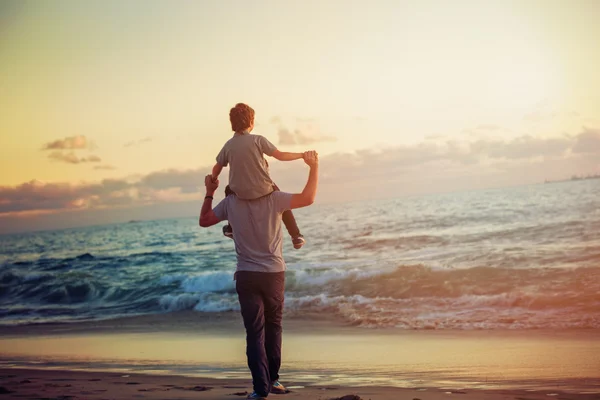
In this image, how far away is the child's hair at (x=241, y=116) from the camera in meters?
4.31

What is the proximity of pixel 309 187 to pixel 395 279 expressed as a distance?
32.1 feet

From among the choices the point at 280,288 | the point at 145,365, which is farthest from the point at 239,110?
the point at 145,365

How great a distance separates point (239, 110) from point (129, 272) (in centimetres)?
1834

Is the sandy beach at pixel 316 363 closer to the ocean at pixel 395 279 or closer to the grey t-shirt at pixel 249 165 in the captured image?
the ocean at pixel 395 279

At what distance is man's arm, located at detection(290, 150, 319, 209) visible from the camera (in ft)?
13.8

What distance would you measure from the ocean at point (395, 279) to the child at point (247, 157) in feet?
19.2

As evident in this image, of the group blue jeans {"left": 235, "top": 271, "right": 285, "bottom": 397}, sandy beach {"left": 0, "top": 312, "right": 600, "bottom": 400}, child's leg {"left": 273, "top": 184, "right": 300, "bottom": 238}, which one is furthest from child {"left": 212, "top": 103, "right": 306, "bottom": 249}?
sandy beach {"left": 0, "top": 312, "right": 600, "bottom": 400}

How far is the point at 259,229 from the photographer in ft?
14.2

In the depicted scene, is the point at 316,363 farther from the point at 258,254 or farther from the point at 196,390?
the point at 258,254

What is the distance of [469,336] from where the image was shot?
8.55m

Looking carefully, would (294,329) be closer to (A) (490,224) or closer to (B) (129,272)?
(B) (129,272)

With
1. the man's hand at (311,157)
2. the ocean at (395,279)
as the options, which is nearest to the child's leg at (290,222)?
the man's hand at (311,157)

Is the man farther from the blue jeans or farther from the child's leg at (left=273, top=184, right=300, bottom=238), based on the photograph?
the child's leg at (left=273, top=184, right=300, bottom=238)

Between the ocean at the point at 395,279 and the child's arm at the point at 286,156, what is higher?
the child's arm at the point at 286,156
